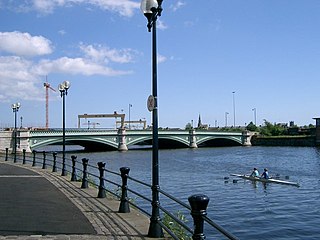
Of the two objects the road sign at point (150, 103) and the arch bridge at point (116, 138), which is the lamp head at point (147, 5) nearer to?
the road sign at point (150, 103)

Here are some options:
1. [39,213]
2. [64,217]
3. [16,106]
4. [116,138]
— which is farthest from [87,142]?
[64,217]

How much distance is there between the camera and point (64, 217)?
9.38m

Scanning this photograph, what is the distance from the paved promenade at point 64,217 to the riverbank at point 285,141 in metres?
98.5

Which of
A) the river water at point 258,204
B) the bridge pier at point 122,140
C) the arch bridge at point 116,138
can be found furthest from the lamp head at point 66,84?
the bridge pier at point 122,140

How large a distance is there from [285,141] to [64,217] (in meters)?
107

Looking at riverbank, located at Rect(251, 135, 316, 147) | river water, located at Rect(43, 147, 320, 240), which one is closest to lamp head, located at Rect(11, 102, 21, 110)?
river water, located at Rect(43, 147, 320, 240)

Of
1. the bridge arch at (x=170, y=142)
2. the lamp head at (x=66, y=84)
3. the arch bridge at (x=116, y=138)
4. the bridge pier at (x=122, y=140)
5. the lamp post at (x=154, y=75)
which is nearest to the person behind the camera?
the lamp post at (x=154, y=75)

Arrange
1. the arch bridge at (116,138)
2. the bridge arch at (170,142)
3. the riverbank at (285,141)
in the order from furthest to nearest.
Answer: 1. the riverbank at (285,141)
2. the bridge arch at (170,142)
3. the arch bridge at (116,138)

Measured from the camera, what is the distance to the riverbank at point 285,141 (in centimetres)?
10462

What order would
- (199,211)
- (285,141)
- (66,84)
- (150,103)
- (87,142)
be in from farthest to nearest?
(285,141), (87,142), (66,84), (150,103), (199,211)

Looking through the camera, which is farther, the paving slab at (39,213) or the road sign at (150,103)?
the road sign at (150,103)

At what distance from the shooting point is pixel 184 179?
35.9 m

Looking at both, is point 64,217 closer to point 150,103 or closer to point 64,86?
point 150,103

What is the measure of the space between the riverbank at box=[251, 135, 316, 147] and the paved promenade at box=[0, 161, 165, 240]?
9852cm
